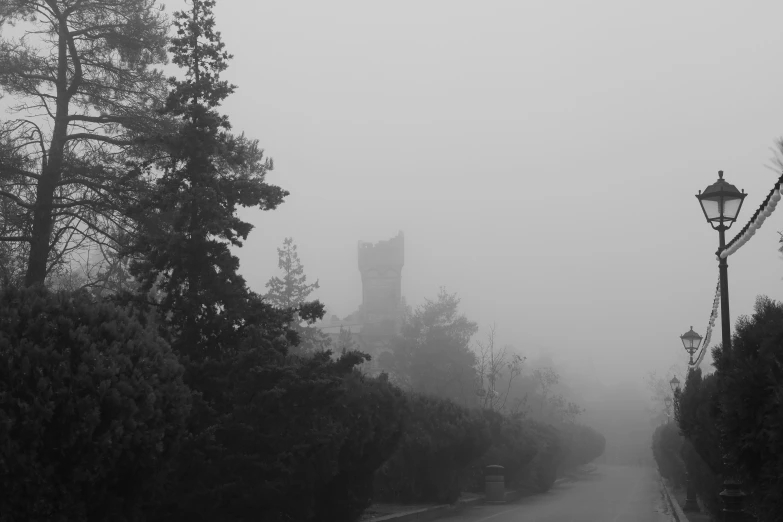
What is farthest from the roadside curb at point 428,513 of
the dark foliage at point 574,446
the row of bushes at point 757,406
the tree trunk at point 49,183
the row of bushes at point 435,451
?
the dark foliage at point 574,446

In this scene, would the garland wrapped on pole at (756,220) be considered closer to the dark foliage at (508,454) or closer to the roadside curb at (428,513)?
the roadside curb at (428,513)

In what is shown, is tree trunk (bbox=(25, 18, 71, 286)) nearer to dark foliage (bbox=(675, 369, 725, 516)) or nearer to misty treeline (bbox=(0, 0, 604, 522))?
misty treeline (bbox=(0, 0, 604, 522))

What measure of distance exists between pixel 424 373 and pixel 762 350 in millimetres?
48013

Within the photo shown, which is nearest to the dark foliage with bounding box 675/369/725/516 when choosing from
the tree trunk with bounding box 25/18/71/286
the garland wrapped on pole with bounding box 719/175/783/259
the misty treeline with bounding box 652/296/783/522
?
the garland wrapped on pole with bounding box 719/175/783/259

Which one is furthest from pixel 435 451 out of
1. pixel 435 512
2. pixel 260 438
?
pixel 260 438

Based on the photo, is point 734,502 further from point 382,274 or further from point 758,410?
point 382,274

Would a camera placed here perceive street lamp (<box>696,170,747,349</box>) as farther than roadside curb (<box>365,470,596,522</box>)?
No

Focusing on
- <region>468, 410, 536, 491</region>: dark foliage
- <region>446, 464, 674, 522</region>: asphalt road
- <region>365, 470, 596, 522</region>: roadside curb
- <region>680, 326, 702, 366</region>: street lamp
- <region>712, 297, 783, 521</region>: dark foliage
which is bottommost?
<region>446, 464, 674, 522</region>: asphalt road

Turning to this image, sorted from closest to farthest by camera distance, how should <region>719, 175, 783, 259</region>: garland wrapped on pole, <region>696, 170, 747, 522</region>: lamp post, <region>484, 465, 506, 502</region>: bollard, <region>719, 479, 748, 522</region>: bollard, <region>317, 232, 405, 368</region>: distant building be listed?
<region>719, 175, 783, 259</region>: garland wrapped on pole < <region>719, 479, 748, 522</region>: bollard < <region>696, 170, 747, 522</region>: lamp post < <region>484, 465, 506, 502</region>: bollard < <region>317, 232, 405, 368</region>: distant building

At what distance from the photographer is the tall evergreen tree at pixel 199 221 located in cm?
1238

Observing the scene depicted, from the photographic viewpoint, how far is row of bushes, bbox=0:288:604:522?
7.36 m

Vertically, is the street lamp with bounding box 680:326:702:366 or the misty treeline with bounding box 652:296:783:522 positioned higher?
the street lamp with bounding box 680:326:702:366

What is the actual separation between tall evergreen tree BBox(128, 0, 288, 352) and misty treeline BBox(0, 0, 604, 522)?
1.4 inches

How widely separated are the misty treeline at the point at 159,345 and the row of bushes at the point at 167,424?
2cm
